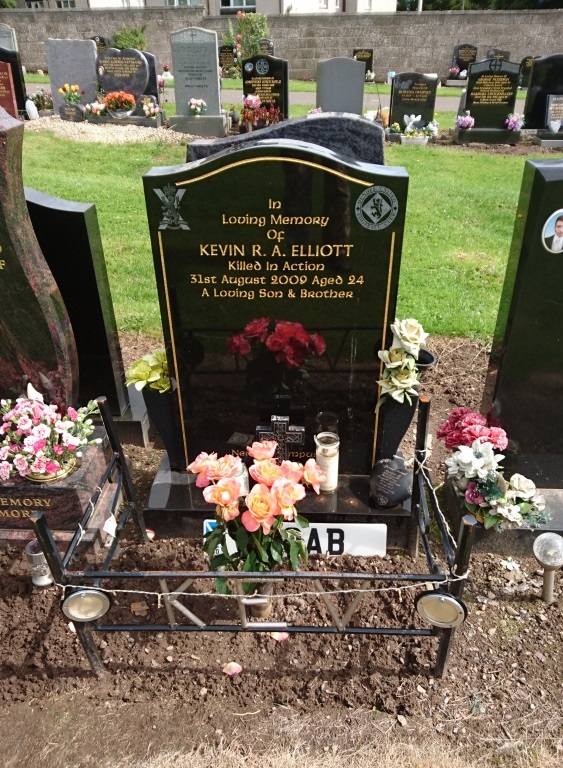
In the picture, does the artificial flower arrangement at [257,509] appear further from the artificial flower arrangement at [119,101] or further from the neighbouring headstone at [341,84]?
the neighbouring headstone at [341,84]

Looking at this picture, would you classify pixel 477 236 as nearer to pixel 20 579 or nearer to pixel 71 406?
pixel 71 406

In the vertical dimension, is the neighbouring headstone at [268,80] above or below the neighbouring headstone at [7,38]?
below

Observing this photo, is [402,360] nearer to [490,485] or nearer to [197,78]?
[490,485]

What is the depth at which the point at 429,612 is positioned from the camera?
107 inches

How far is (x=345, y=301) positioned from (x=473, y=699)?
2139mm

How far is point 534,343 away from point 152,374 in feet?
7.57

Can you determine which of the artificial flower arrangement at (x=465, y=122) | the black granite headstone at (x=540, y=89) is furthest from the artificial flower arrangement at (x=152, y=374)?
the black granite headstone at (x=540, y=89)

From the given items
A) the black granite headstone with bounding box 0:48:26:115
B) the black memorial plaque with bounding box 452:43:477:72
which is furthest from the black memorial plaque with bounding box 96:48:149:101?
the black memorial plaque with bounding box 452:43:477:72

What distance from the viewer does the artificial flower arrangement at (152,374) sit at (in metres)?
3.75

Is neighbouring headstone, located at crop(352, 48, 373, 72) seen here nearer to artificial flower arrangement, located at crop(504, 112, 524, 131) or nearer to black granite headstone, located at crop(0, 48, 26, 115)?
artificial flower arrangement, located at crop(504, 112, 524, 131)

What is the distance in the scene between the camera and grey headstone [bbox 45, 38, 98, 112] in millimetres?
16609

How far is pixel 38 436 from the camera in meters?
3.42

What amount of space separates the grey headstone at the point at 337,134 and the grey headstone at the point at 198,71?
13.8 m

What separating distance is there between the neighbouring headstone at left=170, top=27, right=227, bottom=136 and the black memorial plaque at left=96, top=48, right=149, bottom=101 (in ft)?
3.22
